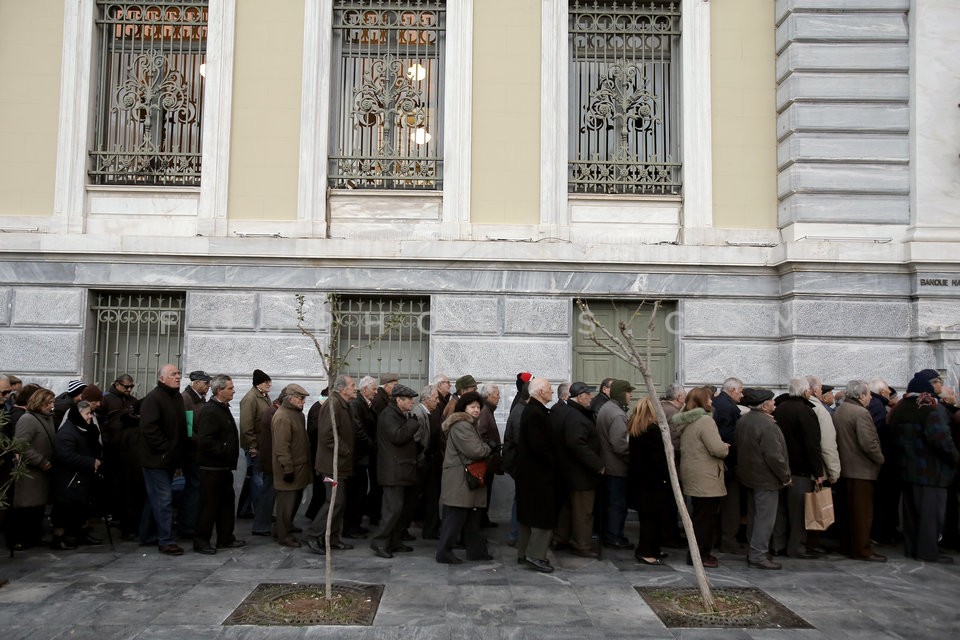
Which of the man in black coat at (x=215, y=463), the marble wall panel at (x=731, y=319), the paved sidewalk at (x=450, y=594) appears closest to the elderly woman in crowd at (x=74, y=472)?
the paved sidewalk at (x=450, y=594)

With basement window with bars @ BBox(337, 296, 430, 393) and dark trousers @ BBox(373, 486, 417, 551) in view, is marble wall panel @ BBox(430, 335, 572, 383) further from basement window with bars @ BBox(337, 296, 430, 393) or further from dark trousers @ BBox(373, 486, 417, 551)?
dark trousers @ BBox(373, 486, 417, 551)

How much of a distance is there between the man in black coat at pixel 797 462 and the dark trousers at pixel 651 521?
4.33ft

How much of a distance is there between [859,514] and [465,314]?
211 inches

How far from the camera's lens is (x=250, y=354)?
1070cm

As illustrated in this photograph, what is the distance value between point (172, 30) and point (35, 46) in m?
1.87

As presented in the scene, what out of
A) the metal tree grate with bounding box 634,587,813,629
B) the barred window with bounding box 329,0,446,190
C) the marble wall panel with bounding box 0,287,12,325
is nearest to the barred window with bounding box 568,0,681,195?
the barred window with bounding box 329,0,446,190

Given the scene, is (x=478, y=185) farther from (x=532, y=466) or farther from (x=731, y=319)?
(x=532, y=466)

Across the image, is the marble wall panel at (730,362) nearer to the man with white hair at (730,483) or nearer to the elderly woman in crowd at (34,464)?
the man with white hair at (730,483)

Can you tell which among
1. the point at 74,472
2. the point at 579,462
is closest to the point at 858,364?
the point at 579,462

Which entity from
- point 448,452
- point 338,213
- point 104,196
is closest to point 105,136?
point 104,196

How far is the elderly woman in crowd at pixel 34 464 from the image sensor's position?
769 centimetres

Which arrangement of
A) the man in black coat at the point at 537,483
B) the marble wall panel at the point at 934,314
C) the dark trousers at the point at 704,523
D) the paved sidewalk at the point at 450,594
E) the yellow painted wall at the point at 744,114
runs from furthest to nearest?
the yellow painted wall at the point at 744,114
the marble wall panel at the point at 934,314
the dark trousers at the point at 704,523
the man in black coat at the point at 537,483
the paved sidewalk at the point at 450,594

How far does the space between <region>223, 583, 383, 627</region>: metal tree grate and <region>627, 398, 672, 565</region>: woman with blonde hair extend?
2713mm

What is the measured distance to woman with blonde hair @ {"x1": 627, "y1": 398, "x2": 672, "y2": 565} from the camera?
7.81 meters
